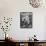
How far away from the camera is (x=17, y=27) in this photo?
448 cm

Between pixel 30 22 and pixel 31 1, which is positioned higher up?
pixel 31 1

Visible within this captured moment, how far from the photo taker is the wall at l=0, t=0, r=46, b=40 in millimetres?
4453

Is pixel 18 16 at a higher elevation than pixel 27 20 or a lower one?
higher

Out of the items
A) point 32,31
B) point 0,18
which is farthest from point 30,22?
point 0,18

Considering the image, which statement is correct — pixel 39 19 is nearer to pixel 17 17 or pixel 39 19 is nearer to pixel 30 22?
pixel 30 22

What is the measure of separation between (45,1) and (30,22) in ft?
2.97

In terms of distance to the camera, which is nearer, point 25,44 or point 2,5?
point 25,44

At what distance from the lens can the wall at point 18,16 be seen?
4453 millimetres

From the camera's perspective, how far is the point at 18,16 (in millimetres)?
4492

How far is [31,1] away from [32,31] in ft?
3.41

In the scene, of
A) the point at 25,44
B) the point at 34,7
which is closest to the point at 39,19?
the point at 34,7

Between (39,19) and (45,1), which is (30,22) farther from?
(45,1)

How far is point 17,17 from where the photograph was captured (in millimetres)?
4488

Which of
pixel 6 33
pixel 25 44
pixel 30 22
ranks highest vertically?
pixel 30 22
